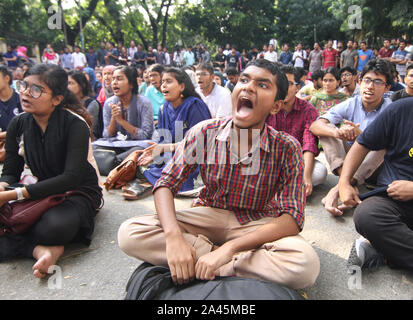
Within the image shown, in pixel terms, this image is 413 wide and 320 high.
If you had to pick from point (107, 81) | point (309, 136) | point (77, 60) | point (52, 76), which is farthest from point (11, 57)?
point (309, 136)

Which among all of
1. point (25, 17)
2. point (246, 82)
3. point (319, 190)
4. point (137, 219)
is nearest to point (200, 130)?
point (246, 82)

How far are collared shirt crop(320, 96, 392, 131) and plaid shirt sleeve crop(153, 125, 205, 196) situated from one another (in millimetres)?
2085

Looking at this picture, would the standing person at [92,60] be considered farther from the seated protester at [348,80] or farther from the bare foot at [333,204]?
the bare foot at [333,204]

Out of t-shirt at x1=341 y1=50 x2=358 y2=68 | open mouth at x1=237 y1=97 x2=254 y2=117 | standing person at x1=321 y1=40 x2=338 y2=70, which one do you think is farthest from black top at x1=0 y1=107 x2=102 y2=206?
standing person at x1=321 y1=40 x2=338 y2=70

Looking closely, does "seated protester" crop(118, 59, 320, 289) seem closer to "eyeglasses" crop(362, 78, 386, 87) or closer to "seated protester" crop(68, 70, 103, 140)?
"eyeglasses" crop(362, 78, 386, 87)

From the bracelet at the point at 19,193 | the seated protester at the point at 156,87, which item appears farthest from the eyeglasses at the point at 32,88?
the seated protester at the point at 156,87

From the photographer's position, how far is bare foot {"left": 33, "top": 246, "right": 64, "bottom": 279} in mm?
2105

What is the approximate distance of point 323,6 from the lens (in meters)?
20.1

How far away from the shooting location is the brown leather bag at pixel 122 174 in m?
3.75

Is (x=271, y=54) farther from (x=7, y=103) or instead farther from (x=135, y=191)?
(x=135, y=191)

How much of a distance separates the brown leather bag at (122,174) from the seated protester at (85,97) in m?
1.24

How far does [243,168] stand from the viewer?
6.54ft

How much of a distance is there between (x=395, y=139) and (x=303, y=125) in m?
1.35
